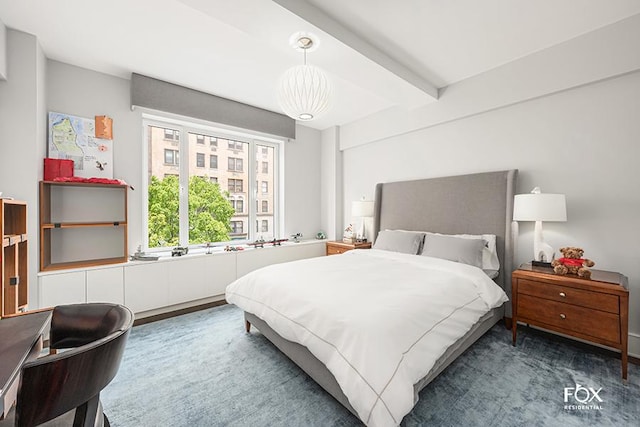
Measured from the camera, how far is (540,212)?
2275 millimetres

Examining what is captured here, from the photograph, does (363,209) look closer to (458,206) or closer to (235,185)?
(458,206)

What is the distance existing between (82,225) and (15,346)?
1993 millimetres

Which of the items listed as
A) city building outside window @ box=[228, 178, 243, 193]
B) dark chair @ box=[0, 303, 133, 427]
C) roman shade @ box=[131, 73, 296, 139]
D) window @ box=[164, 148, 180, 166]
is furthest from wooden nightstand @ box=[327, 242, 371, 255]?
dark chair @ box=[0, 303, 133, 427]

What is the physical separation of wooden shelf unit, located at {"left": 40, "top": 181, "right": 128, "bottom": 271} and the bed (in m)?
1.61

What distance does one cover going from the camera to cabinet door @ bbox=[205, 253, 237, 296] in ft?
11.0

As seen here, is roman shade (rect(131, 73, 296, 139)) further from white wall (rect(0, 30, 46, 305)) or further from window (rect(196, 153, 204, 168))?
white wall (rect(0, 30, 46, 305))

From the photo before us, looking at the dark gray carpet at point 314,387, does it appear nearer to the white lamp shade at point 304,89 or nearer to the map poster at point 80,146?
the map poster at point 80,146

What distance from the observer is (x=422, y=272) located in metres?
2.36

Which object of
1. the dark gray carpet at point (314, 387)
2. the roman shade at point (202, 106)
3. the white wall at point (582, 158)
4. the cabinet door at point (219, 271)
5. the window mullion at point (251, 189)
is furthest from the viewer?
the window mullion at point (251, 189)

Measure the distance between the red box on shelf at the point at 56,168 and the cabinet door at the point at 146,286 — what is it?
1.09 m

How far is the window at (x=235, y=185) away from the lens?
4.10 m

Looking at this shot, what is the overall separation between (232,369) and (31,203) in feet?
7.52

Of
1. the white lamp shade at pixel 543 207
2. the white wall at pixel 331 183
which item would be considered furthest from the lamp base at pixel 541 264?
the white wall at pixel 331 183

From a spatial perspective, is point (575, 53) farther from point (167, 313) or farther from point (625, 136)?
point (167, 313)
